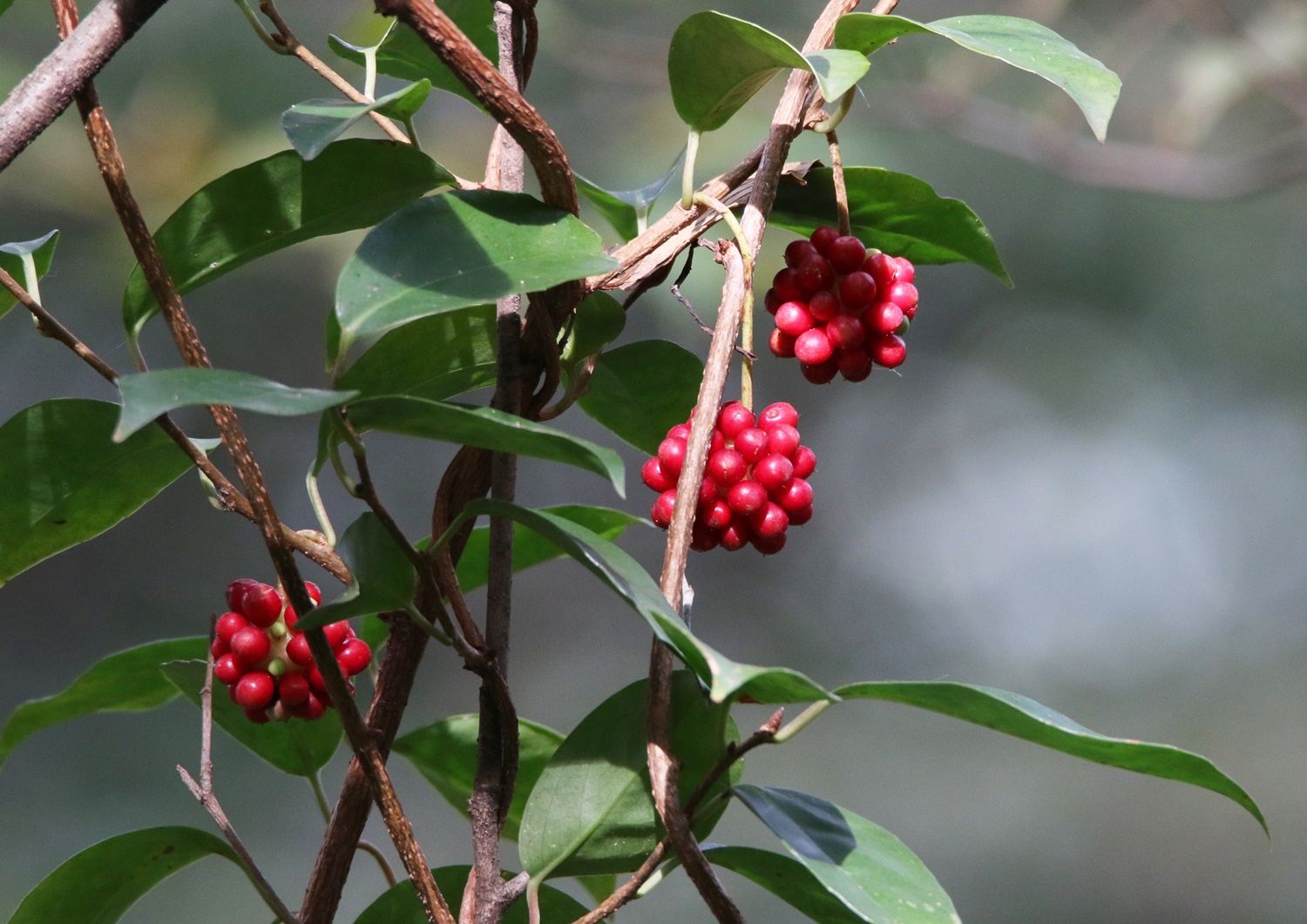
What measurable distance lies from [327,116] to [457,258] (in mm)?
74

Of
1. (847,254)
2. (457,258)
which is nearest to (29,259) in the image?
(457,258)

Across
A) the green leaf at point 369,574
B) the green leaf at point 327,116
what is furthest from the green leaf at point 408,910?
the green leaf at point 327,116

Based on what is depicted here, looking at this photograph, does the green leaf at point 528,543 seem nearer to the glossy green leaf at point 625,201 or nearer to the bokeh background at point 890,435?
the glossy green leaf at point 625,201

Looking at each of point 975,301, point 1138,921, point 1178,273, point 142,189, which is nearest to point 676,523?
point 142,189

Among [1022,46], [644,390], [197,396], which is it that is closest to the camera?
[197,396]

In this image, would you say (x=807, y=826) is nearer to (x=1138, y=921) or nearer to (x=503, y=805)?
(x=503, y=805)

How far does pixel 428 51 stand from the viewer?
44cm

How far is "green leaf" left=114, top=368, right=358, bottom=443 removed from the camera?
22 cm

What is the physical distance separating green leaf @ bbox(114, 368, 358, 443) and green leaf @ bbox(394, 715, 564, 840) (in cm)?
25

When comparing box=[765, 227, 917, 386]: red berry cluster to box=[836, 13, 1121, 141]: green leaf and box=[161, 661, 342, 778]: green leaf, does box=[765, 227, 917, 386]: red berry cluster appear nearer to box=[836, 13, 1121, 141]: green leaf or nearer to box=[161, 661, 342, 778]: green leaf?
box=[836, 13, 1121, 141]: green leaf

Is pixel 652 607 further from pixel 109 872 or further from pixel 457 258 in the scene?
pixel 109 872

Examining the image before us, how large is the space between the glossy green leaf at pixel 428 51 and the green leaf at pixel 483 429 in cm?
21

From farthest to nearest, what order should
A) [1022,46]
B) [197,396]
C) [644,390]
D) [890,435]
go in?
1. [890,435]
2. [644,390]
3. [1022,46]
4. [197,396]

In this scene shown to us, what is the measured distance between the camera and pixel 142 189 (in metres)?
1.86
